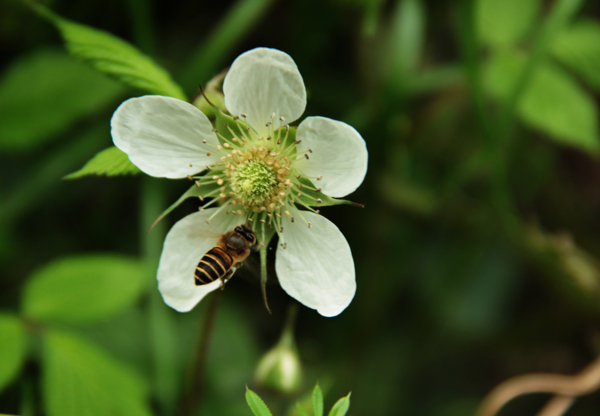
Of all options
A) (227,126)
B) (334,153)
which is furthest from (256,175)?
(334,153)

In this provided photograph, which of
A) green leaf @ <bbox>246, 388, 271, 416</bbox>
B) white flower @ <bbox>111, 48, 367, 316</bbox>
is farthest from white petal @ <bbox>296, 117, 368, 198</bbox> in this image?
green leaf @ <bbox>246, 388, 271, 416</bbox>

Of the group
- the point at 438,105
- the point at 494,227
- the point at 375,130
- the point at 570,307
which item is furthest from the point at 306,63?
the point at 570,307

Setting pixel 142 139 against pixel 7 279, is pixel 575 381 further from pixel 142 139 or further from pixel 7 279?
pixel 7 279

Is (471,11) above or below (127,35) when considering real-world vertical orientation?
above

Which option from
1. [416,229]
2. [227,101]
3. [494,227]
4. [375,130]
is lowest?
[416,229]

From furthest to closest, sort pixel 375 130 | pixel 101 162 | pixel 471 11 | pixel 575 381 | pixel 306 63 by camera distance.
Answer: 1. pixel 306 63
2. pixel 375 130
3. pixel 575 381
4. pixel 471 11
5. pixel 101 162

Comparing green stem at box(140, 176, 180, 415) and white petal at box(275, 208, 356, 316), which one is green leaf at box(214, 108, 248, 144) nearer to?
white petal at box(275, 208, 356, 316)
